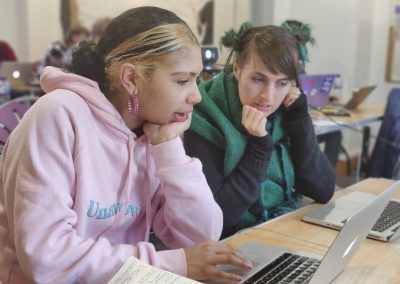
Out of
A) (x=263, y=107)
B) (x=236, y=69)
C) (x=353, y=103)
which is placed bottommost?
(x=353, y=103)

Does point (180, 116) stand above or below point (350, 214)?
above

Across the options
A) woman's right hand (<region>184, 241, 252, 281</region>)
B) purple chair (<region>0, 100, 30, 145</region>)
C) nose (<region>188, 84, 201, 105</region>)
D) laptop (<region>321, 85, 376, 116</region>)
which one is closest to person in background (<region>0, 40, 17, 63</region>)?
laptop (<region>321, 85, 376, 116</region>)

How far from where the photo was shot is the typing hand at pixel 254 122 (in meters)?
1.36

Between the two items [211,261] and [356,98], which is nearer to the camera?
[211,261]

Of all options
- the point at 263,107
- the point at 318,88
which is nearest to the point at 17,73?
the point at 318,88

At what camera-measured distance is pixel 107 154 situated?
1.01 meters

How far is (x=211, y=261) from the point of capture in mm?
943

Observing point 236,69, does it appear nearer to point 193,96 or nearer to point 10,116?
point 193,96

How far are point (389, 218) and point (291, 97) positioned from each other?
0.49m

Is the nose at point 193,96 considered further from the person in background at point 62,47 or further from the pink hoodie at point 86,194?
the person in background at point 62,47

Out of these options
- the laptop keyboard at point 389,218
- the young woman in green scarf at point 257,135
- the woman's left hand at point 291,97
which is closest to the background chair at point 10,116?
the young woman in green scarf at point 257,135

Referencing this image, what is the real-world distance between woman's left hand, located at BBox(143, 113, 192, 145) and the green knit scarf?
326 millimetres

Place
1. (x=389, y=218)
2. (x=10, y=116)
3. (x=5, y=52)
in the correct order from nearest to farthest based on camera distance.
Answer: (x=389, y=218) → (x=10, y=116) → (x=5, y=52)

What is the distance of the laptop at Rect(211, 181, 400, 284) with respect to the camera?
0.82 m
